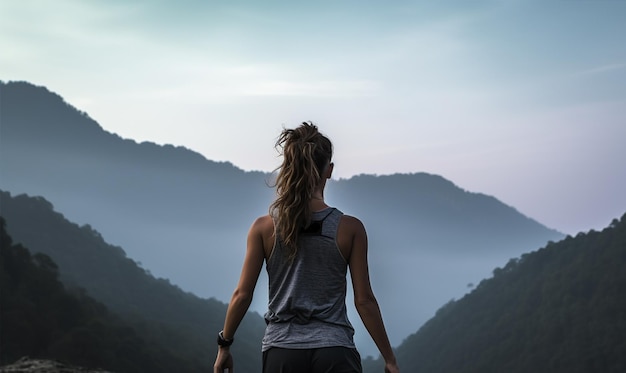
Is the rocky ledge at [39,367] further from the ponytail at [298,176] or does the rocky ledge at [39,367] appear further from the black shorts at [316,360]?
the ponytail at [298,176]

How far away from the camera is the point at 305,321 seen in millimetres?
4141

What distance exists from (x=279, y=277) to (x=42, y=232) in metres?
148

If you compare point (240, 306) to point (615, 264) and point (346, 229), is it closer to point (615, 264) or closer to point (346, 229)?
point (346, 229)

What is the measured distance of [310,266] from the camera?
13.6 feet

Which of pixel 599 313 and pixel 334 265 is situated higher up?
pixel 599 313

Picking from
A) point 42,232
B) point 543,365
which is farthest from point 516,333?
point 42,232

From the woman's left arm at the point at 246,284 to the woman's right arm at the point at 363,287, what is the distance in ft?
1.55

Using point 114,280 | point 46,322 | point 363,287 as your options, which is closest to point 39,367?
point 363,287

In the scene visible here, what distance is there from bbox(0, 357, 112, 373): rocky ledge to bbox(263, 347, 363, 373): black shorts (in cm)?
403

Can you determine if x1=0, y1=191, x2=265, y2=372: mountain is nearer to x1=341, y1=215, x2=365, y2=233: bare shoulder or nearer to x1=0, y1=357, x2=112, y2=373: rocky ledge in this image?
x1=0, y1=357, x2=112, y2=373: rocky ledge

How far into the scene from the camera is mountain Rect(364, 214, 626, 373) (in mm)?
142500

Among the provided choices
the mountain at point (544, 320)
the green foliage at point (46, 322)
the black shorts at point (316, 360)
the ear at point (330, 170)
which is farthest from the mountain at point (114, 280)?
the ear at point (330, 170)

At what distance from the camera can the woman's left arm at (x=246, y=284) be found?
4199mm

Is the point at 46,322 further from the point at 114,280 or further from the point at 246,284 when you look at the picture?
the point at 246,284
